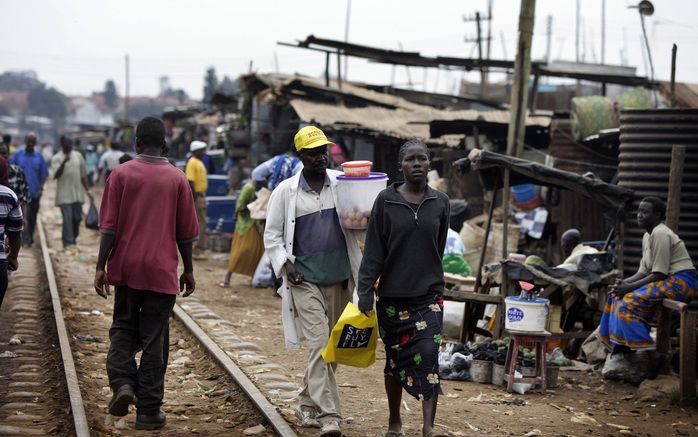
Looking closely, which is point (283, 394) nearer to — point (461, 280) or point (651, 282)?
point (651, 282)

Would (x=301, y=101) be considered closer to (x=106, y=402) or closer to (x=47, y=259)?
(x=47, y=259)

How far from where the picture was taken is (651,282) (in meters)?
8.98

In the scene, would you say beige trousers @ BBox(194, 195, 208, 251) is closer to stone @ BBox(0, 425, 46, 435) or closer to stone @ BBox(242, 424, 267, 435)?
stone @ BBox(0, 425, 46, 435)

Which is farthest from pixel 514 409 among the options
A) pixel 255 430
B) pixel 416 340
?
pixel 255 430

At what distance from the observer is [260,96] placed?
2222cm

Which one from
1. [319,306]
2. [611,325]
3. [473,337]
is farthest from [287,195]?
[473,337]

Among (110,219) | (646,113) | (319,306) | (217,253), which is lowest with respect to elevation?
(217,253)

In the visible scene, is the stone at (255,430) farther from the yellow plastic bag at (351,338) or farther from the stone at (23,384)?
the stone at (23,384)

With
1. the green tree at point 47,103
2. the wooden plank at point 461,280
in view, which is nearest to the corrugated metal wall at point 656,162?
the wooden plank at point 461,280

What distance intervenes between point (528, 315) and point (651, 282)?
1214mm

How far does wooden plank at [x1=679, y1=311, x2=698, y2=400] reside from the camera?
826 centimetres

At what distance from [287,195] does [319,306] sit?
2.55ft

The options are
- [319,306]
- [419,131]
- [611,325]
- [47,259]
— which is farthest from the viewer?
[419,131]

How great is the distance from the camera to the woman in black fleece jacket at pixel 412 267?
6012 millimetres
